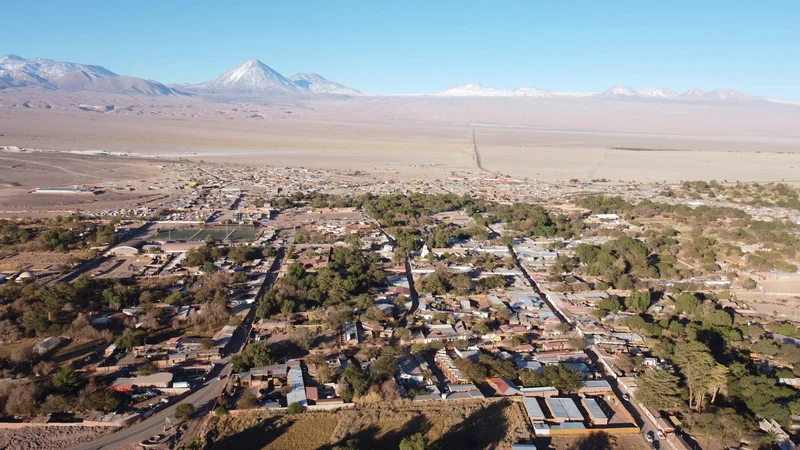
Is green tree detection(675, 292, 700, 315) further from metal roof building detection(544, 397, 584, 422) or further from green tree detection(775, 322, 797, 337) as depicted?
metal roof building detection(544, 397, 584, 422)

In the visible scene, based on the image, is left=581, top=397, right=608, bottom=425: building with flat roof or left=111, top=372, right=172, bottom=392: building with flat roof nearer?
left=581, top=397, right=608, bottom=425: building with flat roof

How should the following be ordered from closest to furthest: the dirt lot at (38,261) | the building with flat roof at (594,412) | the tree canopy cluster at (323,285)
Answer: the building with flat roof at (594,412), the tree canopy cluster at (323,285), the dirt lot at (38,261)

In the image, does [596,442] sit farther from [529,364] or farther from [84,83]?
[84,83]

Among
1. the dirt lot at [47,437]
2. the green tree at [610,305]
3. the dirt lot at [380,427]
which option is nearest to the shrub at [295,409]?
the dirt lot at [380,427]

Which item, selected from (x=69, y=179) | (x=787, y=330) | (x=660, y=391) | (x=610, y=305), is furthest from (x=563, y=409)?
(x=69, y=179)

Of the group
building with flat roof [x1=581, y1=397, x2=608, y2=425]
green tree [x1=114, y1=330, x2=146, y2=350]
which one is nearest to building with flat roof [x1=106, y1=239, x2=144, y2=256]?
green tree [x1=114, y1=330, x2=146, y2=350]

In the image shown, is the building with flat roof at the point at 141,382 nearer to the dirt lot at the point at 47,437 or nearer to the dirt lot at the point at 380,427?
the dirt lot at the point at 47,437

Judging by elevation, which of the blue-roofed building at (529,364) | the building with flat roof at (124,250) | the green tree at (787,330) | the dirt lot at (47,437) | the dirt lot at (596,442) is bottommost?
the dirt lot at (47,437)

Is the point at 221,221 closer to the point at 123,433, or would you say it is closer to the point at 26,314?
the point at 26,314
